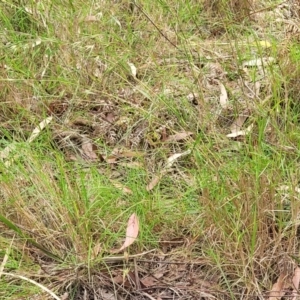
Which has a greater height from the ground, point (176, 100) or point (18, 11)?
point (18, 11)

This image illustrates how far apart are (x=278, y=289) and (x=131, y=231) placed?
453 millimetres

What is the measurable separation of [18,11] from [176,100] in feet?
3.17

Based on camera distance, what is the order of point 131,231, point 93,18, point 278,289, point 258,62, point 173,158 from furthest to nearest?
point 93,18 → point 258,62 → point 173,158 → point 131,231 → point 278,289

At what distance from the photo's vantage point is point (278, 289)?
1.55 m

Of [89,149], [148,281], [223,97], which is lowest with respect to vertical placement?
[148,281]

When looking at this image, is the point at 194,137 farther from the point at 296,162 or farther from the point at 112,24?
the point at 112,24

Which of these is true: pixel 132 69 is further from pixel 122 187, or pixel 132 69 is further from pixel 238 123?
pixel 122 187

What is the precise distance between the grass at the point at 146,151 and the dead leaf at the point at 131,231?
22mm

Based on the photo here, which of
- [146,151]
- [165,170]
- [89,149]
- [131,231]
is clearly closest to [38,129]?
[89,149]

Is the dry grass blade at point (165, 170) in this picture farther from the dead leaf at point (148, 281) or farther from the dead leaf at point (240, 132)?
the dead leaf at point (148, 281)

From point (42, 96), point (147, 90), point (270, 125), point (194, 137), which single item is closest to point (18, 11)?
point (42, 96)

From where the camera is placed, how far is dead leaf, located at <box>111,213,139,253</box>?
163cm

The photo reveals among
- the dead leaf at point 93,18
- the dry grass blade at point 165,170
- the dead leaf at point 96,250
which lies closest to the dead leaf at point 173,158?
the dry grass blade at point 165,170

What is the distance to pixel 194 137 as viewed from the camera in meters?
2.01
